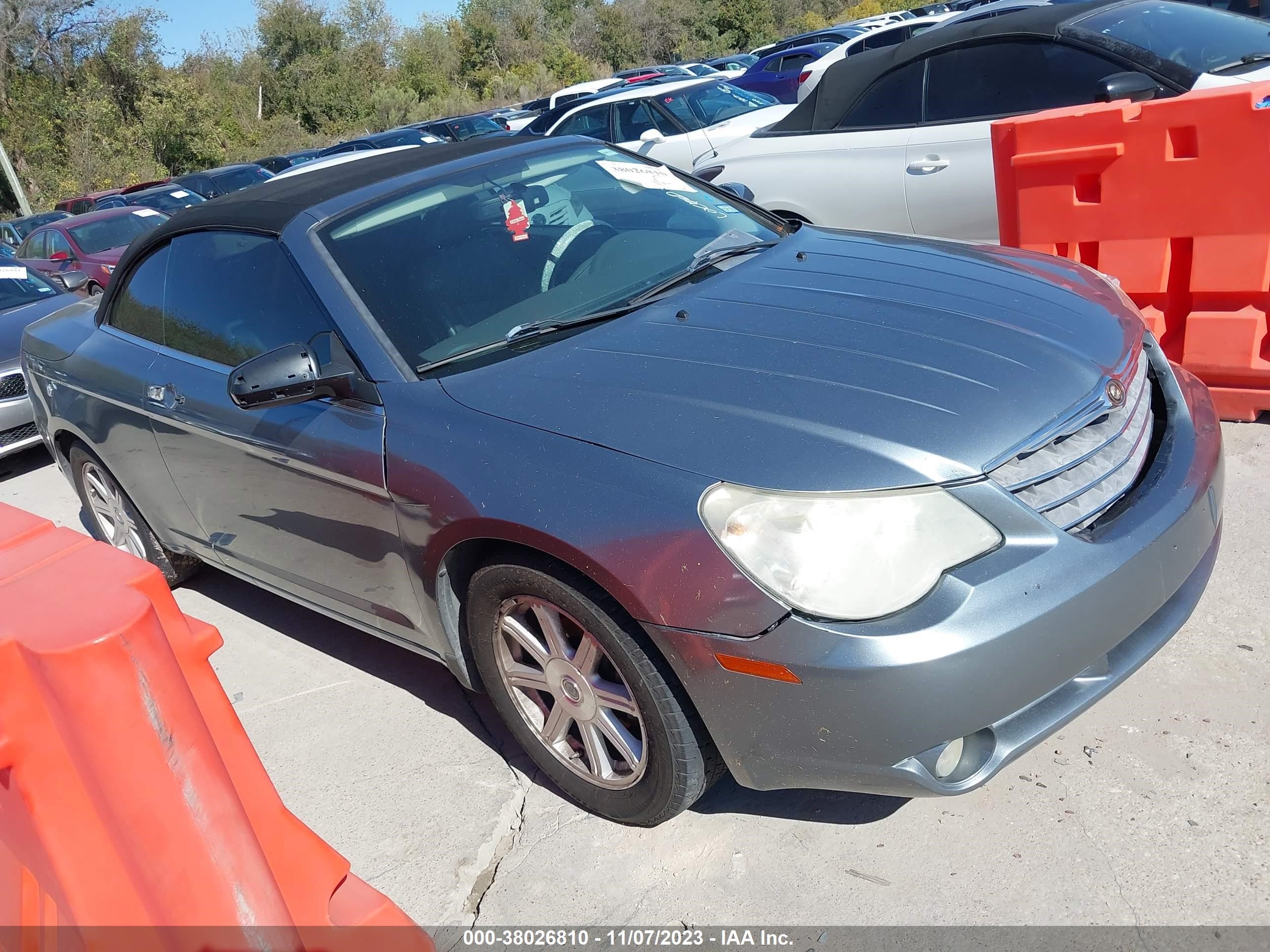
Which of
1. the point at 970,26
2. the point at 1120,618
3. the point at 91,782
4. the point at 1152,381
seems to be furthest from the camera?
the point at 970,26

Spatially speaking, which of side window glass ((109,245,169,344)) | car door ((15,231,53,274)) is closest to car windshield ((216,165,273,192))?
car door ((15,231,53,274))

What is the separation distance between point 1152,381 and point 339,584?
2414mm

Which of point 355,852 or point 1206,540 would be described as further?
point 355,852

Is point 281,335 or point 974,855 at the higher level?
point 281,335

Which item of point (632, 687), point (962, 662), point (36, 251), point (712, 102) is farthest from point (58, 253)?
point (962, 662)

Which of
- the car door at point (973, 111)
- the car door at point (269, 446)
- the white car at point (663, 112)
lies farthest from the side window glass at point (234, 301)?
the white car at point (663, 112)

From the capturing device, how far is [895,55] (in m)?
6.31

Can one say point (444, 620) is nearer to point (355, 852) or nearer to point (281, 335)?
point (355, 852)

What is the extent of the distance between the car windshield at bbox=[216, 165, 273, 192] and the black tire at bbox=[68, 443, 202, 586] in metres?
16.4

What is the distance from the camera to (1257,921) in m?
2.19

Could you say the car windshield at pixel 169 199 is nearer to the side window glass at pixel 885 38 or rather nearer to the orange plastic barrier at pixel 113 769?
the side window glass at pixel 885 38

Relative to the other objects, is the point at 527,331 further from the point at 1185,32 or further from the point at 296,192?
the point at 1185,32

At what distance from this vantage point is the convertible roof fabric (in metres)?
5.93

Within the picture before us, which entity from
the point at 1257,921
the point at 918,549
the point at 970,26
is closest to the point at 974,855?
the point at 1257,921
